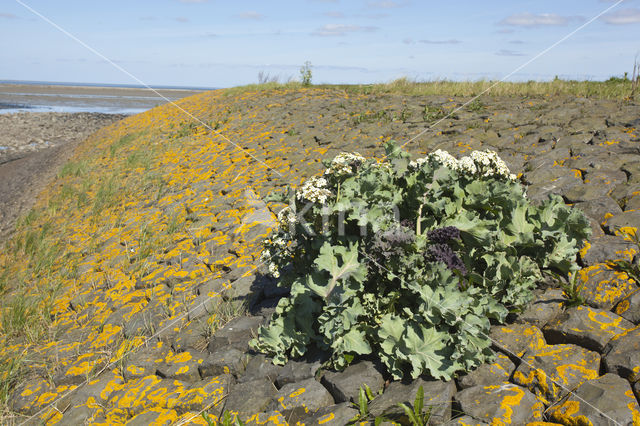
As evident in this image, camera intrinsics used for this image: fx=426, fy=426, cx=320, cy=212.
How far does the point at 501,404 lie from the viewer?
2.78m

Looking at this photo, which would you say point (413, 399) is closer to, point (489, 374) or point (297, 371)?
point (489, 374)

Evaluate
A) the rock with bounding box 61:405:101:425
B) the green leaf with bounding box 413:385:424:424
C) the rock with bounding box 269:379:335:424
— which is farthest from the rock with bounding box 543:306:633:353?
the rock with bounding box 61:405:101:425

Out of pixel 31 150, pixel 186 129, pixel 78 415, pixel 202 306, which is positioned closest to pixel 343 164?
pixel 202 306

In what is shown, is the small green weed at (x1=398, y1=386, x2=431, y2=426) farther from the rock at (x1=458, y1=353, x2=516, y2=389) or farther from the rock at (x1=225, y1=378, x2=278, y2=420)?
the rock at (x1=225, y1=378, x2=278, y2=420)

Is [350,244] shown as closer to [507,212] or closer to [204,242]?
[507,212]

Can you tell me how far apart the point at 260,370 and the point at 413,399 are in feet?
4.89

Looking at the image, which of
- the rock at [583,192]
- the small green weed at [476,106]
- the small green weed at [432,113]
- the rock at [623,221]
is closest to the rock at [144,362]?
the rock at [623,221]

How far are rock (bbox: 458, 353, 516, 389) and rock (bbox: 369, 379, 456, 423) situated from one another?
11cm

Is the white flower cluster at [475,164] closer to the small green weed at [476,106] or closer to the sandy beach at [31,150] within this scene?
the sandy beach at [31,150]

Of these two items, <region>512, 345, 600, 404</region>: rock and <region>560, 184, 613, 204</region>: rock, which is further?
<region>560, 184, 613, 204</region>: rock

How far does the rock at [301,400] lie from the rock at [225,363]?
67cm

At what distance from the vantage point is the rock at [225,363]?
404 centimetres

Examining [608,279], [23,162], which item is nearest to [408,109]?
[608,279]

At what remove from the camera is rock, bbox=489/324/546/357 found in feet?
10.6
